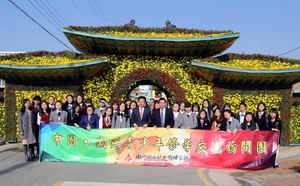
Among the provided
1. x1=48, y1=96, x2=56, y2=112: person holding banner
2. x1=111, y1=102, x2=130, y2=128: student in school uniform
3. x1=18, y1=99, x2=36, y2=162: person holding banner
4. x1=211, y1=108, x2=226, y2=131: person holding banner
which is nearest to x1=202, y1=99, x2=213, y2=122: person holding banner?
x1=211, y1=108, x2=226, y2=131: person holding banner

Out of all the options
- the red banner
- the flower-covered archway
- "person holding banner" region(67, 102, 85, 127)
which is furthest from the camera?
the flower-covered archway

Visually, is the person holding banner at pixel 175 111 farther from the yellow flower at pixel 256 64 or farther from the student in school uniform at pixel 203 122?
the yellow flower at pixel 256 64

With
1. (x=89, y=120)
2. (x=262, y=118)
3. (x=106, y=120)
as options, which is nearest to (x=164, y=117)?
(x=106, y=120)

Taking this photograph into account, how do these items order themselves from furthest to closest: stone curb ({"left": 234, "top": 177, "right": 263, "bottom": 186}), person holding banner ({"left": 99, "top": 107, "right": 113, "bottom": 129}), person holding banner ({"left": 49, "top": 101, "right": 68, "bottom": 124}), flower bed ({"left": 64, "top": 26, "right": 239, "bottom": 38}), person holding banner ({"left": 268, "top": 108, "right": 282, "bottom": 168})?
flower bed ({"left": 64, "top": 26, "right": 239, "bottom": 38})
person holding banner ({"left": 49, "top": 101, "right": 68, "bottom": 124})
person holding banner ({"left": 99, "top": 107, "right": 113, "bottom": 129})
person holding banner ({"left": 268, "top": 108, "right": 282, "bottom": 168})
stone curb ({"left": 234, "top": 177, "right": 263, "bottom": 186})

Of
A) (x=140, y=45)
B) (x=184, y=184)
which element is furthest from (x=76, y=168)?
(x=140, y=45)

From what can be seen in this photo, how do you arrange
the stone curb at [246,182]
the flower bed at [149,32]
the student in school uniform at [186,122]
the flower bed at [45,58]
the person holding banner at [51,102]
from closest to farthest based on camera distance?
the stone curb at [246,182] < the student in school uniform at [186,122] < the person holding banner at [51,102] < the flower bed at [45,58] < the flower bed at [149,32]

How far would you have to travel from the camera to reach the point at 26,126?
8.46 m

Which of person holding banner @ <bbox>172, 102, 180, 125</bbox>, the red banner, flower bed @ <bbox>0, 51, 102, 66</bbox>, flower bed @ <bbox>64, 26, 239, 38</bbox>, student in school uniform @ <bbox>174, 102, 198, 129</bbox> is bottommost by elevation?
the red banner

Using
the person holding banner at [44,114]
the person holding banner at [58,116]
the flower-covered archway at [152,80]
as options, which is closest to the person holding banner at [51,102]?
the person holding banner at [44,114]

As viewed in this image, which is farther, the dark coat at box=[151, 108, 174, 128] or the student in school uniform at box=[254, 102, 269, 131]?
the student in school uniform at box=[254, 102, 269, 131]

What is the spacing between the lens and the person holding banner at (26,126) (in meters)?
8.40

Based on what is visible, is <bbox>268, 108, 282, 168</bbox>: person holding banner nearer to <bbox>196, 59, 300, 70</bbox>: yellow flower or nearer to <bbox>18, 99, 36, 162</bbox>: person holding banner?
<bbox>196, 59, 300, 70</bbox>: yellow flower

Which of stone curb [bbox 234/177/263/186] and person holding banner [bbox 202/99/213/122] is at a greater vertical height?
person holding banner [bbox 202/99/213/122]

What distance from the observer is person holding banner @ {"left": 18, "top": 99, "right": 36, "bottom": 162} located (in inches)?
331
